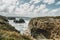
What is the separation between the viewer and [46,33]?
38.1 metres

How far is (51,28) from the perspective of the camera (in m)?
38.4

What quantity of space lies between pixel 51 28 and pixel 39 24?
13.9 feet

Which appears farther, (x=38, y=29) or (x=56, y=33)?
(x=38, y=29)

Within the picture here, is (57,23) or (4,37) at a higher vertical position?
(4,37)

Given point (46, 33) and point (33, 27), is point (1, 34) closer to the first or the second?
point (46, 33)

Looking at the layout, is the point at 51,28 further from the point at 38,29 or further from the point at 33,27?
the point at 33,27

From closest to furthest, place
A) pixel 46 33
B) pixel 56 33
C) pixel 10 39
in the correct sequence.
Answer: pixel 10 39 < pixel 56 33 < pixel 46 33

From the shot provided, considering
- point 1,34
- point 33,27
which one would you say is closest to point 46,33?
point 33,27

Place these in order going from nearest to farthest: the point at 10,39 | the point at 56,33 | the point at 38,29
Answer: the point at 10,39, the point at 56,33, the point at 38,29

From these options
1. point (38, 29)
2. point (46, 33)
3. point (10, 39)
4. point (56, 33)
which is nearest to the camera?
point (10, 39)

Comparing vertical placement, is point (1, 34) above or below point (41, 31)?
above

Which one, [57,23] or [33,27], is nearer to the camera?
[57,23]

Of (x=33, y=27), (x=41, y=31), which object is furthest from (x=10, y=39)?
(x=33, y=27)

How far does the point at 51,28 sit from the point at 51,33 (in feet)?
4.59
